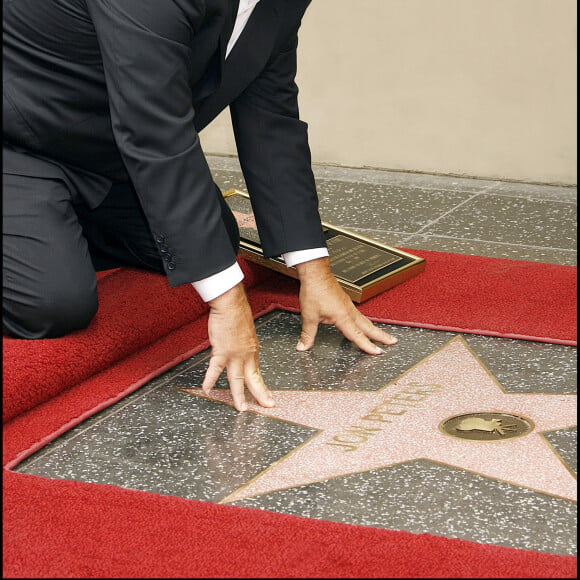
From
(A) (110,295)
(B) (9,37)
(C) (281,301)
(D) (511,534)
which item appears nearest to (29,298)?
(A) (110,295)

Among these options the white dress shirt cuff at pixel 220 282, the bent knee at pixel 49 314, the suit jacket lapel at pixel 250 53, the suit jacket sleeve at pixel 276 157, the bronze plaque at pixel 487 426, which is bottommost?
the bronze plaque at pixel 487 426

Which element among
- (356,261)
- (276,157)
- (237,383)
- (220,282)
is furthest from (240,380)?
(356,261)

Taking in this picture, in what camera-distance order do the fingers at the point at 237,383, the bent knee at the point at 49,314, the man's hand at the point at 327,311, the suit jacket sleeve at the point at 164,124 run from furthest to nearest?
1. the man's hand at the point at 327,311
2. the bent knee at the point at 49,314
3. the fingers at the point at 237,383
4. the suit jacket sleeve at the point at 164,124

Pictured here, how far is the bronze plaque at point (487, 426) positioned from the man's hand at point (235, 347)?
32 centimetres

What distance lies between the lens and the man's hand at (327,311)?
2025 millimetres

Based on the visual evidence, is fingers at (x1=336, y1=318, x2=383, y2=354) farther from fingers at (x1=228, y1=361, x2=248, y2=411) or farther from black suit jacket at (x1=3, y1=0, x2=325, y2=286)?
fingers at (x1=228, y1=361, x2=248, y2=411)

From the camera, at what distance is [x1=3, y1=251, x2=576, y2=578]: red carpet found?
128 cm

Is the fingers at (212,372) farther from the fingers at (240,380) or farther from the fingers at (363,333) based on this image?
the fingers at (363,333)

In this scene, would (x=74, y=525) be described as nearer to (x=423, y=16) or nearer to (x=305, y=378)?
(x=305, y=378)

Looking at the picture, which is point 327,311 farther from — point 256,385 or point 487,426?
point 487,426

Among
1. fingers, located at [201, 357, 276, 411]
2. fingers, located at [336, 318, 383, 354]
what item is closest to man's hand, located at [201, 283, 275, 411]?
fingers, located at [201, 357, 276, 411]

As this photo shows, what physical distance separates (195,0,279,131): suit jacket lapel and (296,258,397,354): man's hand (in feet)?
1.22

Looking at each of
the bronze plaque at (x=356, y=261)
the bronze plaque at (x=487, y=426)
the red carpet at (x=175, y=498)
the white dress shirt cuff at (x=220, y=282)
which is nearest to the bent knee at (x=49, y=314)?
the red carpet at (x=175, y=498)

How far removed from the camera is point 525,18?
3391mm
